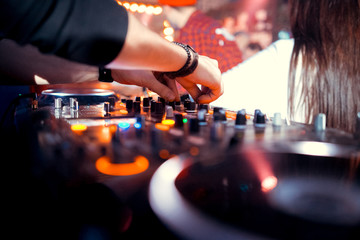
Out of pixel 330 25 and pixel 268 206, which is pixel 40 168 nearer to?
pixel 268 206

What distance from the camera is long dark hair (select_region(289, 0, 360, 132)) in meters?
1.34

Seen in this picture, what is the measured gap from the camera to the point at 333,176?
426 mm

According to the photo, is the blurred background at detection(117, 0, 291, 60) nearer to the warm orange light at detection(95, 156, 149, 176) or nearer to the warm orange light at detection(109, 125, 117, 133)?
the warm orange light at detection(109, 125, 117, 133)

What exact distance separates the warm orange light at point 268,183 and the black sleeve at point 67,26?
38cm

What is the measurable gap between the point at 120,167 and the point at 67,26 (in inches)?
10.7

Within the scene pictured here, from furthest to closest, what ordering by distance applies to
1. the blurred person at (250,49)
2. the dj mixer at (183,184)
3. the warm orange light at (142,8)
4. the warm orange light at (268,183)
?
1. the warm orange light at (142,8)
2. the blurred person at (250,49)
3. the warm orange light at (268,183)
4. the dj mixer at (183,184)

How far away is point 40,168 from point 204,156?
0.26 metres

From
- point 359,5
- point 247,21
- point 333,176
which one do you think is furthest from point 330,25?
point 247,21

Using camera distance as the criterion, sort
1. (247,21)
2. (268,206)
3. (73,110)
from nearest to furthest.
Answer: (268,206), (73,110), (247,21)

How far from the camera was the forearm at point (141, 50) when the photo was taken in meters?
0.53

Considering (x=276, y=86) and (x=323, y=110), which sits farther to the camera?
(x=276, y=86)

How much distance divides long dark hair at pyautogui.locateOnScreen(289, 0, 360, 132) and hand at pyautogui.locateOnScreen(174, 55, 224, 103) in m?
0.50

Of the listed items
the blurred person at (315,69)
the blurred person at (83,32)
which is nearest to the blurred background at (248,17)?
the blurred person at (315,69)

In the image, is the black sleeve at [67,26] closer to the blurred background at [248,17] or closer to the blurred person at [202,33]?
the blurred background at [248,17]
